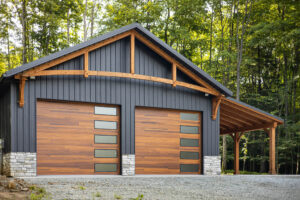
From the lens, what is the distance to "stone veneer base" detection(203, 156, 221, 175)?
13.2m

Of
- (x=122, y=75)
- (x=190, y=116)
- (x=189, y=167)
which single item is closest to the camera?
(x=122, y=75)

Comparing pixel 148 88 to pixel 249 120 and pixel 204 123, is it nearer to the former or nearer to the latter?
pixel 204 123

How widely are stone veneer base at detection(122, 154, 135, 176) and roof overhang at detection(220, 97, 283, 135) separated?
184 inches

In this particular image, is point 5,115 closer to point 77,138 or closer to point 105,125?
point 77,138

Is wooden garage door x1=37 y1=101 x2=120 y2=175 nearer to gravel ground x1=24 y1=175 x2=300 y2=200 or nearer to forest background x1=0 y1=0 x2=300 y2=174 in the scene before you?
gravel ground x1=24 y1=175 x2=300 y2=200

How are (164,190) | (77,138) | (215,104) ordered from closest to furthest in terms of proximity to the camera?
(164,190) → (77,138) → (215,104)

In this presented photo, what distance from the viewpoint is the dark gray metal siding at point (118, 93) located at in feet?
33.3

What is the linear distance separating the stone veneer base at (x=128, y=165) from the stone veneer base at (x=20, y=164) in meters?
3.03

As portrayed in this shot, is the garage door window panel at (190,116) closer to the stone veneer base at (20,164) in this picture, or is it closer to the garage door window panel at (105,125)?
the garage door window panel at (105,125)

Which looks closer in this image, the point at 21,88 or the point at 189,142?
the point at 21,88

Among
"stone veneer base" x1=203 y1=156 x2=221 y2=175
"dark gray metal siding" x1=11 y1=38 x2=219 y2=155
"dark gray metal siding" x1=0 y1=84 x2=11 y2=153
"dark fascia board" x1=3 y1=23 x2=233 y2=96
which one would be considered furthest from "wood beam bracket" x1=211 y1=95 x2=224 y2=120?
"dark gray metal siding" x1=0 y1=84 x2=11 y2=153

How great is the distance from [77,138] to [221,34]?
17.3m

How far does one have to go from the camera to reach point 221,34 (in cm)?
2514

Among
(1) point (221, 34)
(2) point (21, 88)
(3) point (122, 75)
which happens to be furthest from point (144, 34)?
(1) point (221, 34)
